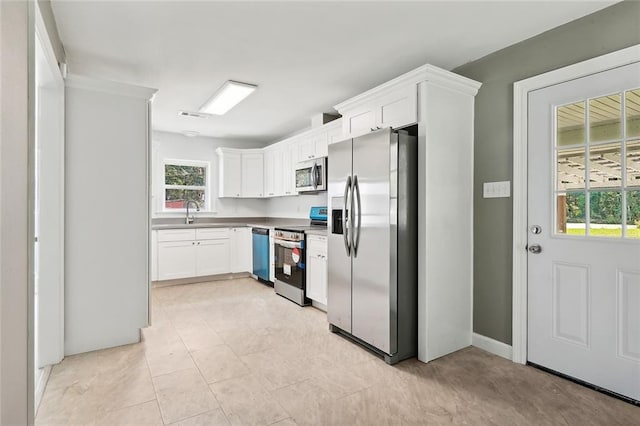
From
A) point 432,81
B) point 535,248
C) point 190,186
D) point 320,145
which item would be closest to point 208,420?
point 535,248

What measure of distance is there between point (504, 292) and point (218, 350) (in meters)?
2.35

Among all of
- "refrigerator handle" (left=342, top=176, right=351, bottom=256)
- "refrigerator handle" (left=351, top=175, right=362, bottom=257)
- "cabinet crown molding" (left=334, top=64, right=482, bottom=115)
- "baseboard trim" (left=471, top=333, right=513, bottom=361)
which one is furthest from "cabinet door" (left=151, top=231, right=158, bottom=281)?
"baseboard trim" (left=471, top=333, right=513, bottom=361)

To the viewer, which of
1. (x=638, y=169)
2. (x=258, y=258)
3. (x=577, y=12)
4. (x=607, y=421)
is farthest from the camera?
(x=258, y=258)

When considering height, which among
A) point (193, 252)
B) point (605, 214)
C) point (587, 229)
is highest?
point (605, 214)

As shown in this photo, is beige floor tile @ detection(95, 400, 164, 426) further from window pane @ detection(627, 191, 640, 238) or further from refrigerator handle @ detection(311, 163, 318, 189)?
refrigerator handle @ detection(311, 163, 318, 189)

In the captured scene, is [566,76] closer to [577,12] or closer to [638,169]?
[577,12]

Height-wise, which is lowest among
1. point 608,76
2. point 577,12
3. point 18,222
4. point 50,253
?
point 50,253

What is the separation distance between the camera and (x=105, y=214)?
288 centimetres

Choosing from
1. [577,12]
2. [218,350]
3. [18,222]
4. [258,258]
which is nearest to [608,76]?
[577,12]

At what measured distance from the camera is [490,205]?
2834 millimetres

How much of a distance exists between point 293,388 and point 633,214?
2.37 meters

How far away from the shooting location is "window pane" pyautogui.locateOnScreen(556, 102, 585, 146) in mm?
2334

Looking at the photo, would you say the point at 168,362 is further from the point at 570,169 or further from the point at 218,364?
the point at 570,169

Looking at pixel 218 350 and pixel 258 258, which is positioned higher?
pixel 258 258
